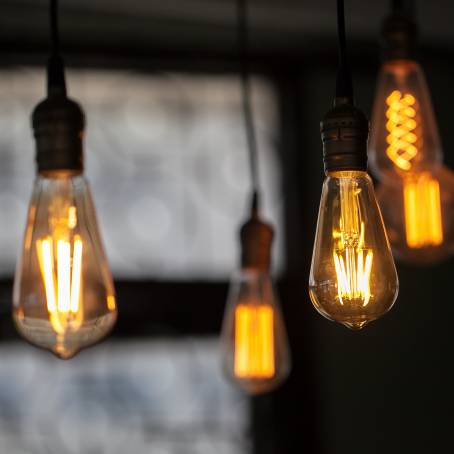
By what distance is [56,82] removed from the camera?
2.99 feet

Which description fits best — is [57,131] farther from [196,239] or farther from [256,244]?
[196,239]

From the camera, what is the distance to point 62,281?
0.88 meters

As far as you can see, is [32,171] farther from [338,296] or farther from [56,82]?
[338,296]

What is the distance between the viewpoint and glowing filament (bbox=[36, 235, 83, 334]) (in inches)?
34.3

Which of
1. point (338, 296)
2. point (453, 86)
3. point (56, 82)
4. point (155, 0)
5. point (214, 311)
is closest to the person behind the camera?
point (338, 296)

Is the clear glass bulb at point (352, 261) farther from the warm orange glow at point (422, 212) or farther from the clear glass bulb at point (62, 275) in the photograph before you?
the warm orange glow at point (422, 212)

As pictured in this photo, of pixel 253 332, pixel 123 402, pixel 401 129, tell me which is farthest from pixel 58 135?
pixel 123 402

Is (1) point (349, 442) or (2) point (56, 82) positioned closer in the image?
(2) point (56, 82)

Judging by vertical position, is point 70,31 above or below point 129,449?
above

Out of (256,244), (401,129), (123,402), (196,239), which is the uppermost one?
(196,239)

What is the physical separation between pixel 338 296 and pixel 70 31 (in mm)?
1982

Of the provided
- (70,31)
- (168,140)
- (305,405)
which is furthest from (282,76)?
(305,405)

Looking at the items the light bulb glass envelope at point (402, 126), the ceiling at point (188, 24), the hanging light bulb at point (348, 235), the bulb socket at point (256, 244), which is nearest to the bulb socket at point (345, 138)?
the hanging light bulb at point (348, 235)

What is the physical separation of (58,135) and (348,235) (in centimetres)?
28
